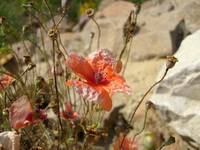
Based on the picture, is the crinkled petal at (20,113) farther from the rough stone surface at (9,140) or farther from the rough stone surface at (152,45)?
the rough stone surface at (152,45)

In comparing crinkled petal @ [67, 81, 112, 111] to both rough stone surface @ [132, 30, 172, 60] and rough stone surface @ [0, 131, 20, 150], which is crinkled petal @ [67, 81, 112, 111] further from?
rough stone surface @ [132, 30, 172, 60]

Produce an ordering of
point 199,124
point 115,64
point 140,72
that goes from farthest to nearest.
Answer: point 140,72 < point 199,124 < point 115,64

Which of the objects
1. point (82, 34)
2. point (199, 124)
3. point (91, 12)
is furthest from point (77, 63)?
point (82, 34)

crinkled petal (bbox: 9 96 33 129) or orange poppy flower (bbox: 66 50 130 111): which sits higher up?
orange poppy flower (bbox: 66 50 130 111)

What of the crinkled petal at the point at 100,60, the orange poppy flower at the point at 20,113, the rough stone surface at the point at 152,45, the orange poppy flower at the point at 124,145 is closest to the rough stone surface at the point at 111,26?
the rough stone surface at the point at 152,45

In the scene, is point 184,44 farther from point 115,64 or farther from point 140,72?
point 115,64

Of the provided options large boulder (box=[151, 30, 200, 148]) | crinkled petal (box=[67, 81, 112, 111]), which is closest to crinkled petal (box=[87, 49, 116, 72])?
crinkled petal (box=[67, 81, 112, 111])

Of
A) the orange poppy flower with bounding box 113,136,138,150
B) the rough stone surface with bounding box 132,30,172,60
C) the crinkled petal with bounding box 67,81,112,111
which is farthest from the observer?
the rough stone surface with bounding box 132,30,172,60

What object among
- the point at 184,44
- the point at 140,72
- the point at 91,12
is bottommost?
the point at 140,72
